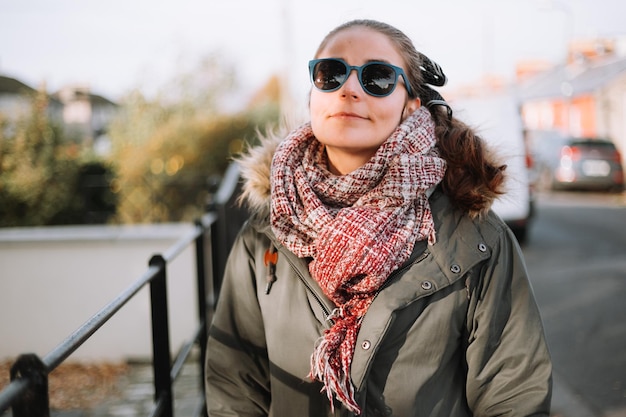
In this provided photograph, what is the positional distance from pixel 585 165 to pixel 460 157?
1893cm

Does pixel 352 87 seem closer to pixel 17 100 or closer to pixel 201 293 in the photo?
pixel 201 293

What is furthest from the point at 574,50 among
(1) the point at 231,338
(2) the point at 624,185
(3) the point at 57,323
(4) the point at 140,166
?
(1) the point at 231,338

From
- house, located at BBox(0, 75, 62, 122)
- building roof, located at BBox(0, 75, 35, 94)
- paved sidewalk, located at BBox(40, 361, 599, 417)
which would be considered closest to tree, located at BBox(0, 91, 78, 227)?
house, located at BBox(0, 75, 62, 122)

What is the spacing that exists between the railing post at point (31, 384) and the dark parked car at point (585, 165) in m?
19.3

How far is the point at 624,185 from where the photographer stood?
19.7m

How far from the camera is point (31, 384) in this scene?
1.17 m

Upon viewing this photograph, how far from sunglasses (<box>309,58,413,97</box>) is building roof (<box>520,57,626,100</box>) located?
26842mm

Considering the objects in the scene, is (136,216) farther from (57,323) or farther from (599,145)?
(599,145)

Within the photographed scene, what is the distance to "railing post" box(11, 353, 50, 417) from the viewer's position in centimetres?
115

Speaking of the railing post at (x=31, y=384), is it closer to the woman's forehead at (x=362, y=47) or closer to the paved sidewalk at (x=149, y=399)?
the woman's forehead at (x=362, y=47)

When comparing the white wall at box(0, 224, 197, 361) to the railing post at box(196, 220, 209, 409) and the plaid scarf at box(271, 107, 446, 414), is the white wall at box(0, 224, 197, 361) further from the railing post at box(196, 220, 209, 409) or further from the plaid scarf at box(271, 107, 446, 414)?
the plaid scarf at box(271, 107, 446, 414)

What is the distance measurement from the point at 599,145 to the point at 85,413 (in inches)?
720

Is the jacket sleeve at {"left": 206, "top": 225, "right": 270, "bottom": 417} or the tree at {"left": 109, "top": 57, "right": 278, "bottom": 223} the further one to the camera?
the tree at {"left": 109, "top": 57, "right": 278, "bottom": 223}

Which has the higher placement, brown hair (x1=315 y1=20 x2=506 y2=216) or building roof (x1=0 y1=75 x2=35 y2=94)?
building roof (x1=0 y1=75 x2=35 y2=94)
